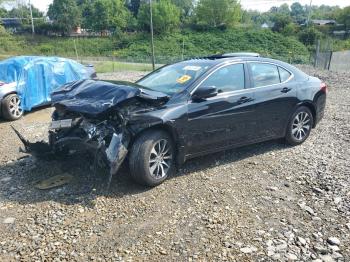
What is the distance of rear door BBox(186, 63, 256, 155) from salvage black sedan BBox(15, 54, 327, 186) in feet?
0.05

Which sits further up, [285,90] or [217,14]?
[217,14]

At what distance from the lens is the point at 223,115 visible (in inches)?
213

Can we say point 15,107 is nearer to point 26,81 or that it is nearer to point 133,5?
point 26,81

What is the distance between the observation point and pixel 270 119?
608 centimetres

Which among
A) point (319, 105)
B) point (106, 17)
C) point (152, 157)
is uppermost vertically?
point (106, 17)

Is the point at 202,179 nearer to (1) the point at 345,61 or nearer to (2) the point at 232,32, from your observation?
(1) the point at 345,61

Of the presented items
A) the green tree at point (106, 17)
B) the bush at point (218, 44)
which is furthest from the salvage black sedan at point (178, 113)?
the green tree at point (106, 17)

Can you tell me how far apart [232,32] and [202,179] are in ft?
235

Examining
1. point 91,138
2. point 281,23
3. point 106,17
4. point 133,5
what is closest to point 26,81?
point 91,138

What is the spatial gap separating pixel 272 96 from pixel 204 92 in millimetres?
1517

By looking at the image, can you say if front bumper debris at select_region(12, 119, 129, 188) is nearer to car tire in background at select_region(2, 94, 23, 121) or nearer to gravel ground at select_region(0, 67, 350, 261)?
gravel ground at select_region(0, 67, 350, 261)

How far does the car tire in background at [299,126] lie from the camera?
→ 6.47 meters

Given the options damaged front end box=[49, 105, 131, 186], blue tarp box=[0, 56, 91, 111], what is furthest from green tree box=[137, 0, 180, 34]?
damaged front end box=[49, 105, 131, 186]

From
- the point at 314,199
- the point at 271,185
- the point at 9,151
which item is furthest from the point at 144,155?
the point at 9,151
